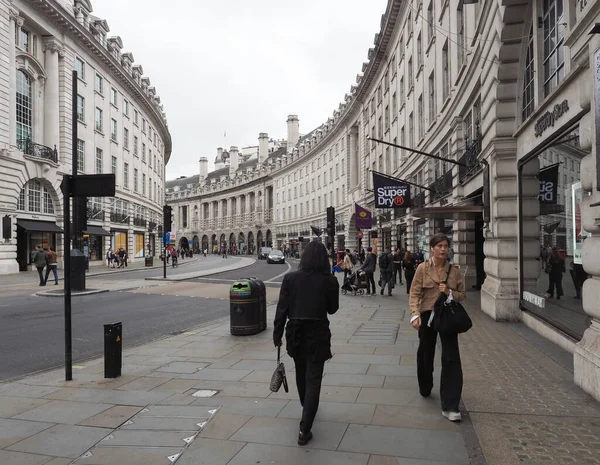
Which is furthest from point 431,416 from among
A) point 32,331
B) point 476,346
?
point 32,331

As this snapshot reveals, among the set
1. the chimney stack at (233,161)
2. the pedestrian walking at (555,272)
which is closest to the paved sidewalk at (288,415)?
the pedestrian walking at (555,272)

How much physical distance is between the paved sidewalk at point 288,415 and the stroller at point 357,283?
10053 mm

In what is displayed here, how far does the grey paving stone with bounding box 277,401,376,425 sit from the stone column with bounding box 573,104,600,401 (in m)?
2.36

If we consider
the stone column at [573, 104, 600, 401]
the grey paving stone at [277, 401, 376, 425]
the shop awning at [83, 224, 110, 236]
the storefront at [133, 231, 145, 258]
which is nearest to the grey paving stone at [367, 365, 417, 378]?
the grey paving stone at [277, 401, 376, 425]

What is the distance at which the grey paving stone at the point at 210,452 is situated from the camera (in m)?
3.74

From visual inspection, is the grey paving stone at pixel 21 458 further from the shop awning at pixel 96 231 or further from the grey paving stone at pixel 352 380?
the shop awning at pixel 96 231

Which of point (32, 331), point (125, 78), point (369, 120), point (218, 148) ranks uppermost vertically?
point (218, 148)

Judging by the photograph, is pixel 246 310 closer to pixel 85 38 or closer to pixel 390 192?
pixel 390 192

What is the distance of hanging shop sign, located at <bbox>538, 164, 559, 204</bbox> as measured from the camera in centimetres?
852

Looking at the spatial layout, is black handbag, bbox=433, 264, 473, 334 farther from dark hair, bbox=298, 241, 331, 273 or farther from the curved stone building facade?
the curved stone building facade

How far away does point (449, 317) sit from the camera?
4.65 m

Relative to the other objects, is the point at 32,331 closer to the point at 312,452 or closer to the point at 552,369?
the point at 312,452

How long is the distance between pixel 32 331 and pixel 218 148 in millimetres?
131699

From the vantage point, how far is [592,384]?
521 cm
